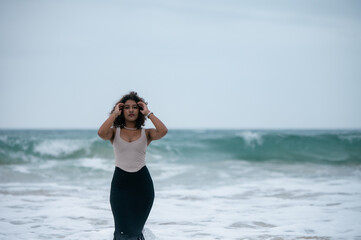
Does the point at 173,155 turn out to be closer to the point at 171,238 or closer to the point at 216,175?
the point at 216,175

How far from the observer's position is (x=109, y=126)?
387cm

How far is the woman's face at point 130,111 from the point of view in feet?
13.2

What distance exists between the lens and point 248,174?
1393 centimetres

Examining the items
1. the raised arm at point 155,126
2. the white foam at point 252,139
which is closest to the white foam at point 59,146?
the white foam at point 252,139

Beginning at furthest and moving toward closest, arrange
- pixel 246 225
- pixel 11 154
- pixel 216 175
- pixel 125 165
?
pixel 11 154 → pixel 216 175 → pixel 246 225 → pixel 125 165

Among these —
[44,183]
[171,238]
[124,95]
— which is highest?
[124,95]

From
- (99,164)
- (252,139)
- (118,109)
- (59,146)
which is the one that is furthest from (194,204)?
(252,139)

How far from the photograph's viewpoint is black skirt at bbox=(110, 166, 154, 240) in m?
3.96

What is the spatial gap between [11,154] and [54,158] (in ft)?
6.35

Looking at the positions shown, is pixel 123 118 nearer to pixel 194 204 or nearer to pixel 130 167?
pixel 130 167

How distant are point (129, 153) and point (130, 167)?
133 mm

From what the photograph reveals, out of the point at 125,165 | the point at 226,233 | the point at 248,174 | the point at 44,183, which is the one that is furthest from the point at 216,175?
the point at 125,165

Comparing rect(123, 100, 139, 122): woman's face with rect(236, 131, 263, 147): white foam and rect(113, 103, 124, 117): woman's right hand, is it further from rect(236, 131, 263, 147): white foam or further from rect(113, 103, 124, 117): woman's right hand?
rect(236, 131, 263, 147): white foam

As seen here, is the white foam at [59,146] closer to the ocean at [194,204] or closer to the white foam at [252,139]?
the ocean at [194,204]
